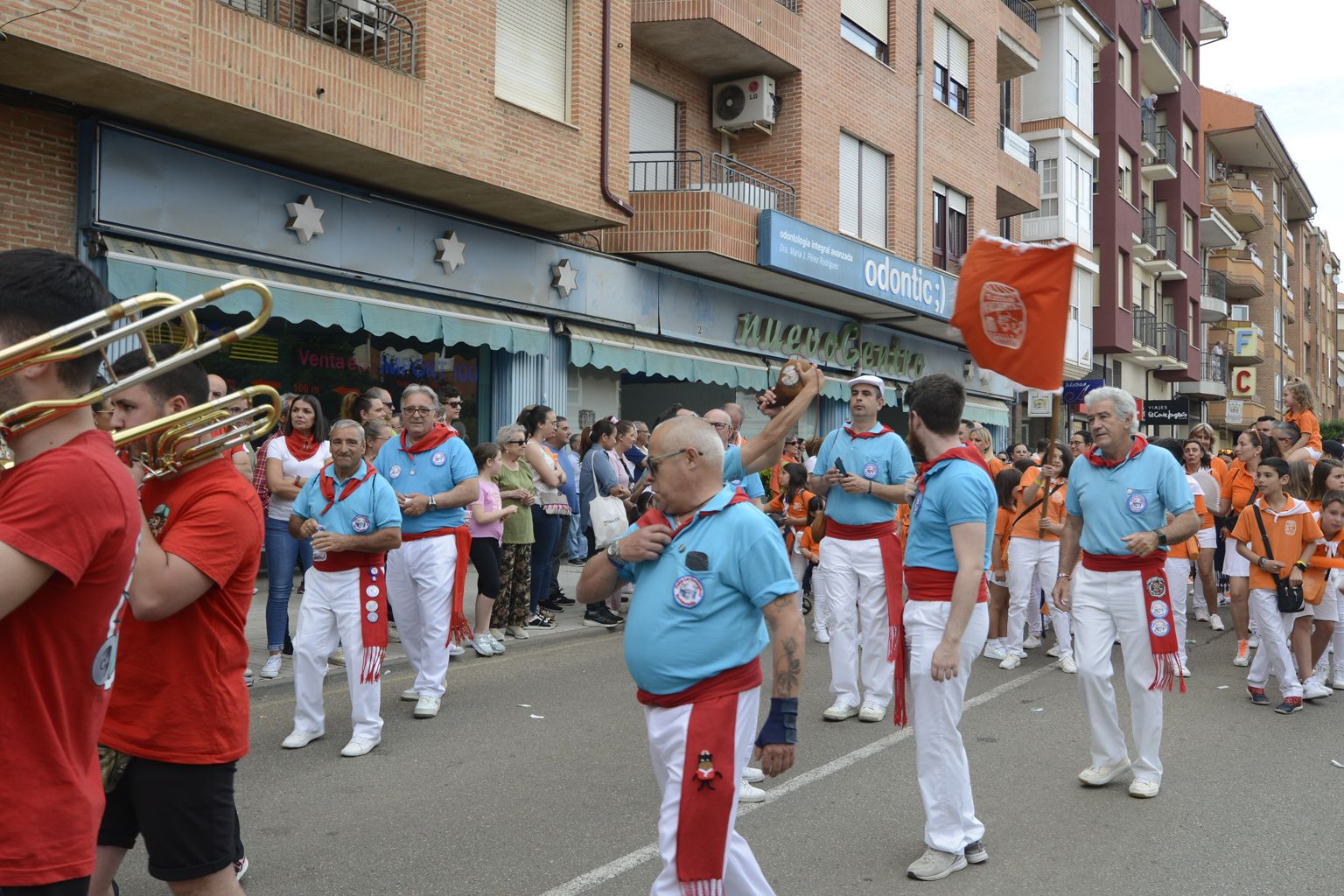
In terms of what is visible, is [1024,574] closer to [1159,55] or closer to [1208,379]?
[1159,55]

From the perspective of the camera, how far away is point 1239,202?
169 feet

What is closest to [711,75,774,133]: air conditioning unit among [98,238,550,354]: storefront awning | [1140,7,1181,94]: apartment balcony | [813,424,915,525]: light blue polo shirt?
[98,238,550,354]: storefront awning

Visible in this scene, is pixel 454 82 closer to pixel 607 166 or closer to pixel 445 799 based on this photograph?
pixel 607 166

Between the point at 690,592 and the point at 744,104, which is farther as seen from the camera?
the point at 744,104

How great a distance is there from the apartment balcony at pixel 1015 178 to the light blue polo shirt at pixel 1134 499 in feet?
74.8

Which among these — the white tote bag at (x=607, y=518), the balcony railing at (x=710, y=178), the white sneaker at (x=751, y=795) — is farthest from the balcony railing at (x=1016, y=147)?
the white sneaker at (x=751, y=795)

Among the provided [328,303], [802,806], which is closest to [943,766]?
[802,806]

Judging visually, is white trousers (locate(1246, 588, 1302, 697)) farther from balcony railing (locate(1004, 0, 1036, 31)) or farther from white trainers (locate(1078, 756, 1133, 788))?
balcony railing (locate(1004, 0, 1036, 31))

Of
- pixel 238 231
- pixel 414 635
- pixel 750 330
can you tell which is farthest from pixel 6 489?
pixel 750 330

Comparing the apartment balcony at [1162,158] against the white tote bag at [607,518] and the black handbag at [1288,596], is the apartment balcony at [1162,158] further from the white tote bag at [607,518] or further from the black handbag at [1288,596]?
the black handbag at [1288,596]

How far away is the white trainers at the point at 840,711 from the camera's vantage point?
24.5 feet

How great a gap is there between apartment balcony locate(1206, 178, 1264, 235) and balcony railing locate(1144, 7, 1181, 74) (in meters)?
8.85

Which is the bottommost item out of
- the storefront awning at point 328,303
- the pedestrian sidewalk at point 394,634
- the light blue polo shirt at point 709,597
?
the pedestrian sidewalk at point 394,634

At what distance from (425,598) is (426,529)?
0.43 metres
